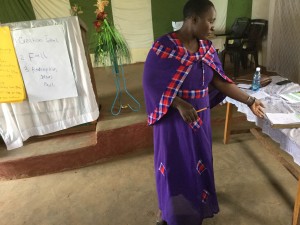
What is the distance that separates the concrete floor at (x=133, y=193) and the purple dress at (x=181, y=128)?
334 millimetres

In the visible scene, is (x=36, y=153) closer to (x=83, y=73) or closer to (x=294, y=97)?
(x=83, y=73)

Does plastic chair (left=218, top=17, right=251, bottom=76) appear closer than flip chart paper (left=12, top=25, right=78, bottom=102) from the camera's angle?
No

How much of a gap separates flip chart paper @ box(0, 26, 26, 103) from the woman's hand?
160 centimetres

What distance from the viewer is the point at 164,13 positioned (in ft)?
17.5

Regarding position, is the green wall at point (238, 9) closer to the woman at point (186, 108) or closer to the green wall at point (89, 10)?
the green wall at point (89, 10)

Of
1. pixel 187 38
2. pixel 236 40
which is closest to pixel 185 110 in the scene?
pixel 187 38

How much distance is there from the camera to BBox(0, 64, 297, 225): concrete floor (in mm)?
1814

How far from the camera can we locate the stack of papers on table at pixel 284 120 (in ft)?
4.55

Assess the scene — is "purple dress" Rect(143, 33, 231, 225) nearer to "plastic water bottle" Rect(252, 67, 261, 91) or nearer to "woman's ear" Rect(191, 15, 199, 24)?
"woman's ear" Rect(191, 15, 199, 24)

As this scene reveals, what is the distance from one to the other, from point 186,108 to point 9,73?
67.4 inches

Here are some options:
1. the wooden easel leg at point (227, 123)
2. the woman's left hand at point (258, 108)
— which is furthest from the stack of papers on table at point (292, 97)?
the wooden easel leg at point (227, 123)

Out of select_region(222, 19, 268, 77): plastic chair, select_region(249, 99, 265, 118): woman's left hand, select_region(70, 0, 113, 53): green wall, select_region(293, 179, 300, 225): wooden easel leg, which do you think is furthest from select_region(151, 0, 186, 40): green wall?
select_region(293, 179, 300, 225): wooden easel leg

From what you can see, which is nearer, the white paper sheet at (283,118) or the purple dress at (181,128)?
the purple dress at (181,128)

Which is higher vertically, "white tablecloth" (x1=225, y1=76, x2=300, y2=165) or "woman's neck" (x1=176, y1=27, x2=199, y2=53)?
"woman's neck" (x1=176, y1=27, x2=199, y2=53)
